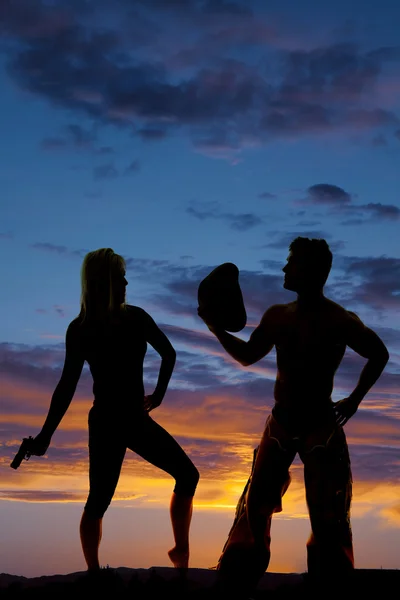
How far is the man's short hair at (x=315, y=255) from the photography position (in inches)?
302

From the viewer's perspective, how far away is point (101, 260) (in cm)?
810

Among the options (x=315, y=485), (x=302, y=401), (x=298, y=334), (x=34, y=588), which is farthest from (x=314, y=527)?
(x=34, y=588)

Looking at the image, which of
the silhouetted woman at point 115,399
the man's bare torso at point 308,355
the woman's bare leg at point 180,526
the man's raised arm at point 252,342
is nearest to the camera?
the man's bare torso at point 308,355

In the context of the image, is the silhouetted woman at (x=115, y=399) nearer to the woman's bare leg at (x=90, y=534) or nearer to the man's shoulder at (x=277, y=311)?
the woman's bare leg at (x=90, y=534)

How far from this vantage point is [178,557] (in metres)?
8.27

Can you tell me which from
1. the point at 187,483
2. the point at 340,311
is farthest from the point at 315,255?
the point at 187,483

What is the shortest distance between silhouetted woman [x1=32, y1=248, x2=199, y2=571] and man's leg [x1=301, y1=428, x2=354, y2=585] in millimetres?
1185

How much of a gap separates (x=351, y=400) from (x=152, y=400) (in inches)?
70.2

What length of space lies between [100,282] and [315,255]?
1.92 meters

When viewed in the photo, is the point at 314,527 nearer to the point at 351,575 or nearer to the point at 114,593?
the point at 351,575

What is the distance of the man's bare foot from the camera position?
828 centimetres

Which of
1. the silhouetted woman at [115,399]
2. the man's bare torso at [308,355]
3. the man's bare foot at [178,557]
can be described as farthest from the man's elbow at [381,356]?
the man's bare foot at [178,557]

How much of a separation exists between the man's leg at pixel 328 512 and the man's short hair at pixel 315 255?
4.47 feet

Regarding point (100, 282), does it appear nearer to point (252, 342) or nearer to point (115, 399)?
point (115, 399)
